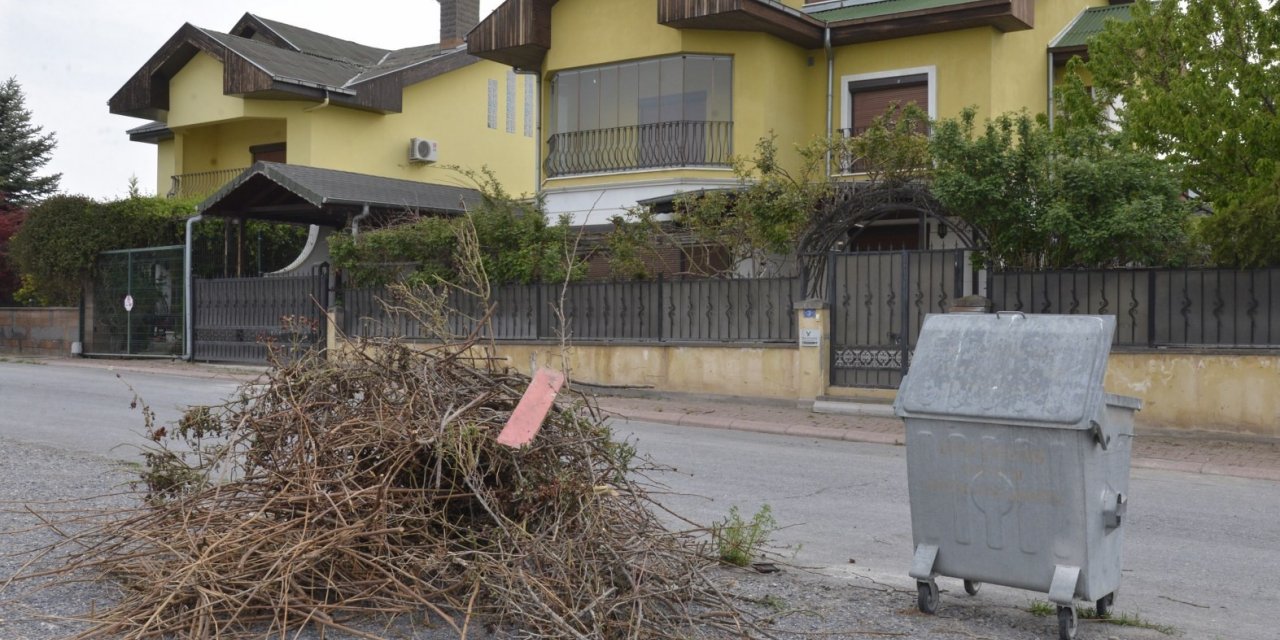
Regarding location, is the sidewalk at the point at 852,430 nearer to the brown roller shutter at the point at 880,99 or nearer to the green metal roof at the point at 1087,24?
the brown roller shutter at the point at 880,99

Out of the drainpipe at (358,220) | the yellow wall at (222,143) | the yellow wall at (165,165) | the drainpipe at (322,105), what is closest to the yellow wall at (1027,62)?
the drainpipe at (358,220)

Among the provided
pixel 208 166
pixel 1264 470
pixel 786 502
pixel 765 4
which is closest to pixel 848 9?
pixel 765 4

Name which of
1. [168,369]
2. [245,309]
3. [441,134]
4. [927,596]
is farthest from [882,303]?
[441,134]

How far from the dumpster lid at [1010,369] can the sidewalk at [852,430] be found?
4.90 meters

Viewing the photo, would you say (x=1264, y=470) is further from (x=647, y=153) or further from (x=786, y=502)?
(x=647, y=153)

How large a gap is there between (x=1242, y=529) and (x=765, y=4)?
51.0ft

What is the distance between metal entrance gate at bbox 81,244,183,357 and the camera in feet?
87.7

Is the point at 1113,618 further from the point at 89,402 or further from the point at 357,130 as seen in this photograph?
the point at 357,130

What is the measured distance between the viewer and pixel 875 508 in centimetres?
915

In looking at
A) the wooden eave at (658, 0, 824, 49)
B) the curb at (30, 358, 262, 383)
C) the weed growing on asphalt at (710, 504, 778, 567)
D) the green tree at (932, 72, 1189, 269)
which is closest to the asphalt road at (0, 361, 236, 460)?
the curb at (30, 358, 262, 383)

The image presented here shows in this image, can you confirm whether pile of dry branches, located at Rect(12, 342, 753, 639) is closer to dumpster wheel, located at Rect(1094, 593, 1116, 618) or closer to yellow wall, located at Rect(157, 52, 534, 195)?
dumpster wheel, located at Rect(1094, 593, 1116, 618)

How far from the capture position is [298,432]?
5371 millimetres

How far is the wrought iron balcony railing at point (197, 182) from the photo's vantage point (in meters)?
34.3

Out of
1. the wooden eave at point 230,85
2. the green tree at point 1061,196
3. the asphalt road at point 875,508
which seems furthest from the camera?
the wooden eave at point 230,85
